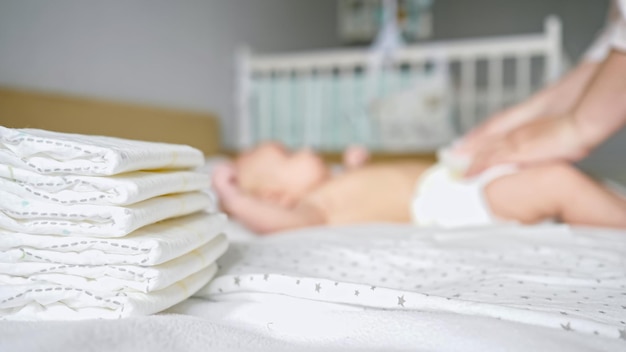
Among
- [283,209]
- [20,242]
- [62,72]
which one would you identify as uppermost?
[62,72]

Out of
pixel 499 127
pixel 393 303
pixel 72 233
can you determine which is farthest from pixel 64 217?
pixel 499 127

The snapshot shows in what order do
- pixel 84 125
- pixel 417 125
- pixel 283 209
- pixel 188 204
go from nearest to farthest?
pixel 188 204 < pixel 84 125 < pixel 283 209 < pixel 417 125

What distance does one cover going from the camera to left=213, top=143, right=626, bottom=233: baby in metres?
1.09

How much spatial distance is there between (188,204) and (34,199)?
0.17 m

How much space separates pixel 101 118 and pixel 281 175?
1.83 feet

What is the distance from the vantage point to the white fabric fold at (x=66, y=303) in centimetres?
54

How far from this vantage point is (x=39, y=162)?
0.55m

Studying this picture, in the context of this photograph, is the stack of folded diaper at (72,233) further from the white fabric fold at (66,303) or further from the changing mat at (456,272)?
the changing mat at (456,272)

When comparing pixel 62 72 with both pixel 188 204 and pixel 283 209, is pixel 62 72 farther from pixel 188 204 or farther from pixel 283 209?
pixel 188 204

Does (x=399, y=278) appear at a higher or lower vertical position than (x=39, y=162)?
lower

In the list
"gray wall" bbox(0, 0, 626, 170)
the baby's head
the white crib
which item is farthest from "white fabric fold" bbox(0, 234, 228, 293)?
the white crib

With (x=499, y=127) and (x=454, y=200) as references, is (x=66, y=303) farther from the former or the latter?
(x=499, y=127)

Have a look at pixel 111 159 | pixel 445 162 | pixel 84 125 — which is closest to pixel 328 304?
pixel 111 159

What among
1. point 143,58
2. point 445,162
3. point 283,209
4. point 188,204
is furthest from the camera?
point 143,58
